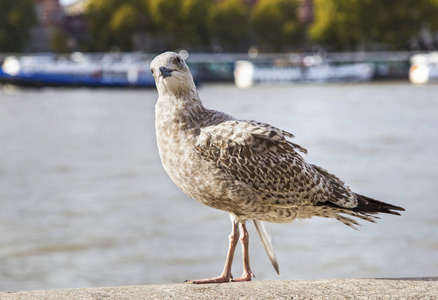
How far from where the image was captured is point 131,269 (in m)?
10.7

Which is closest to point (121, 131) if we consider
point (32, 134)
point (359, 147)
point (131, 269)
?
point (32, 134)

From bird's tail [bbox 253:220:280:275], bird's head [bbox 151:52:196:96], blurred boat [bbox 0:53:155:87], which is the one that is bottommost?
bird's tail [bbox 253:220:280:275]

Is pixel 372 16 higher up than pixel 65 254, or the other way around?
pixel 372 16

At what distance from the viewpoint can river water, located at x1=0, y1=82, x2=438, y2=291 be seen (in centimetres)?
1059

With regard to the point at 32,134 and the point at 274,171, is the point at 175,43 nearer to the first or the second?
the point at 32,134

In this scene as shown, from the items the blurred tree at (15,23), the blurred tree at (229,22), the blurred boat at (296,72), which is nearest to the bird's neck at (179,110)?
the blurred boat at (296,72)

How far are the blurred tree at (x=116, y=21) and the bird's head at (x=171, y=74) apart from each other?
74821mm

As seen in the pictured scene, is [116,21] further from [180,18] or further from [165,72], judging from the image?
[165,72]

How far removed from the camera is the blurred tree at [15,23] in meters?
78.6

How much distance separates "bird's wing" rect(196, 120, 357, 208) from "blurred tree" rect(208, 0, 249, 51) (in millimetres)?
76421

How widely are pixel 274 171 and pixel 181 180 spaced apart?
435mm

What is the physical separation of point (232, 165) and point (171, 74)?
47cm

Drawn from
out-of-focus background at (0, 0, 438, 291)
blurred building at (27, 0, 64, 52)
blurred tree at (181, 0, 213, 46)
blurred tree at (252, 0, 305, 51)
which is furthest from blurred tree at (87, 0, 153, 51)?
blurred building at (27, 0, 64, 52)

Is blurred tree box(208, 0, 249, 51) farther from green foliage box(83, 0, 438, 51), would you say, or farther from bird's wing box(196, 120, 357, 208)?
bird's wing box(196, 120, 357, 208)
